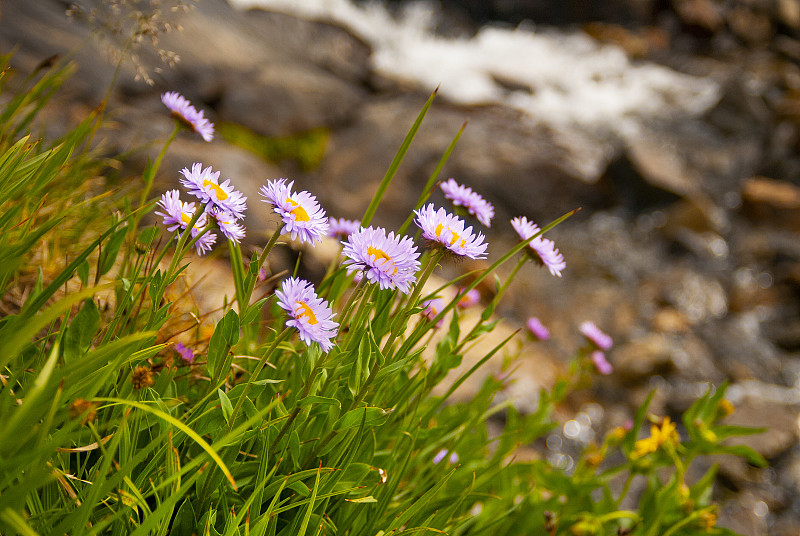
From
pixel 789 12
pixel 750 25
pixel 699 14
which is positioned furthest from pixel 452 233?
pixel 789 12

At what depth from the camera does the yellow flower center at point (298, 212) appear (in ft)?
2.43

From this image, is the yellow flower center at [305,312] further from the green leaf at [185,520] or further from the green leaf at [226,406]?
the green leaf at [185,520]

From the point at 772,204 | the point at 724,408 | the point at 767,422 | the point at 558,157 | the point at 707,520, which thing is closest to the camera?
the point at 707,520

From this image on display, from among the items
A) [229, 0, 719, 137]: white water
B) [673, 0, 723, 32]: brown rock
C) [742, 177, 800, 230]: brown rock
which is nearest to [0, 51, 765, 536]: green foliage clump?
Result: [742, 177, 800, 230]: brown rock

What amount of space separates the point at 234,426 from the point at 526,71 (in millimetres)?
7261

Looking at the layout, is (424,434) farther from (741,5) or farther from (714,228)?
(741,5)

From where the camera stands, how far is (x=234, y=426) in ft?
2.72

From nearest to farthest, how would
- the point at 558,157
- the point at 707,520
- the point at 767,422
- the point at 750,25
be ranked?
the point at 707,520, the point at 767,422, the point at 558,157, the point at 750,25

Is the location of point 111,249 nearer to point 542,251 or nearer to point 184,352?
point 184,352

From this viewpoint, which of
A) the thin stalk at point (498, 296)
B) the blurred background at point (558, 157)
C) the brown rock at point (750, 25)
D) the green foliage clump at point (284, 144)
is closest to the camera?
the thin stalk at point (498, 296)

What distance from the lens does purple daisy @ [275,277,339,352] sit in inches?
26.3

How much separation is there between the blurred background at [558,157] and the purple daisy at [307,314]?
168 cm

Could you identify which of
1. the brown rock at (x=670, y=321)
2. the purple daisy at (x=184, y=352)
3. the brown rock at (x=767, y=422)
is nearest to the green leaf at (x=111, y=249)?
the purple daisy at (x=184, y=352)

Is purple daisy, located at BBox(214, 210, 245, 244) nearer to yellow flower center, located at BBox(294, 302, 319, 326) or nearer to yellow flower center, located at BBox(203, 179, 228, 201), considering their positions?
yellow flower center, located at BBox(203, 179, 228, 201)
